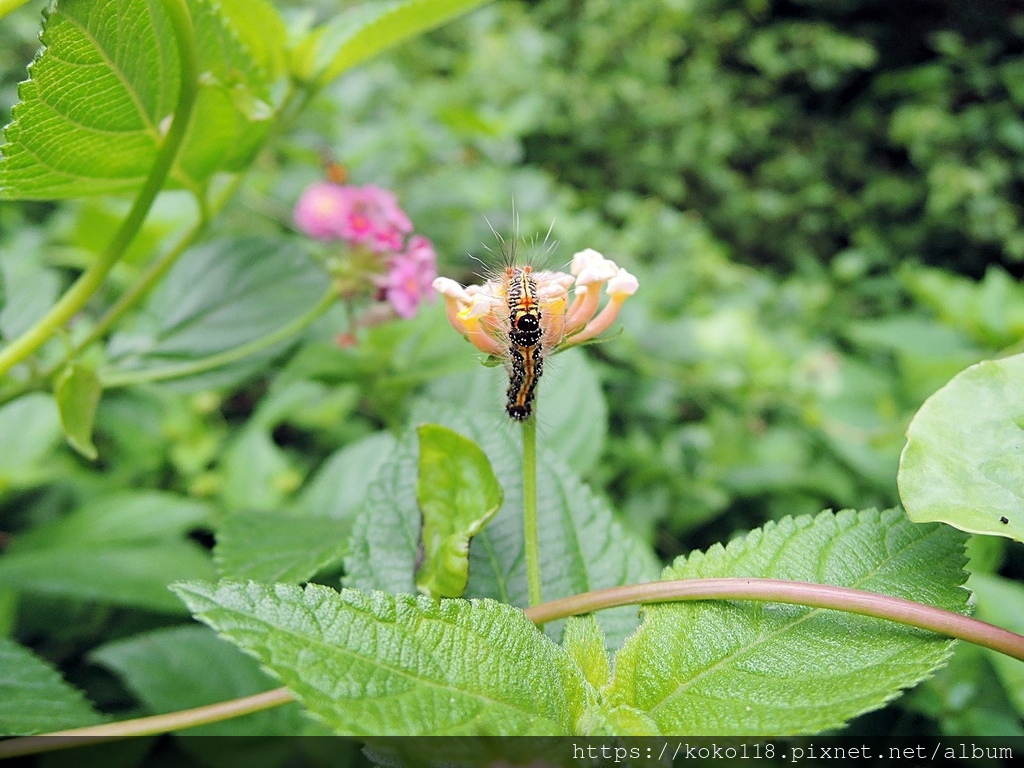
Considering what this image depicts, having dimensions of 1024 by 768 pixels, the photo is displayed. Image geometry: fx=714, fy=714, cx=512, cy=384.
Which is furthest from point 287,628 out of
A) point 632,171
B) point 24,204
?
point 632,171

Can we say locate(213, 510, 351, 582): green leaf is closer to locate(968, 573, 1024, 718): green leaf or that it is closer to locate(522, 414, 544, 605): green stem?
locate(522, 414, 544, 605): green stem

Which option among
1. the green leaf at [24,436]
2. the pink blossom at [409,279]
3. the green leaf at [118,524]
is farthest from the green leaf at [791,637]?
the green leaf at [24,436]

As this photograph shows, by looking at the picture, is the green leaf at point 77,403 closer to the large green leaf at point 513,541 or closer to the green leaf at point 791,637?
the large green leaf at point 513,541

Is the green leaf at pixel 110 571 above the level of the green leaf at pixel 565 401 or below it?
below

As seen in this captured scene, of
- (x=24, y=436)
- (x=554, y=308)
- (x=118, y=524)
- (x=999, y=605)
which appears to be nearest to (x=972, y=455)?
(x=554, y=308)

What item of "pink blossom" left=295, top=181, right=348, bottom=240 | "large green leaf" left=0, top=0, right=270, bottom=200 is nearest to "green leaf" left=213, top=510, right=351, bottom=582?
"large green leaf" left=0, top=0, right=270, bottom=200

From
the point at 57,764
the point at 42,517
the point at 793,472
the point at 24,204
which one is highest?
the point at 24,204

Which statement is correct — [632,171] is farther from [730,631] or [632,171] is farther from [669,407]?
[730,631]
